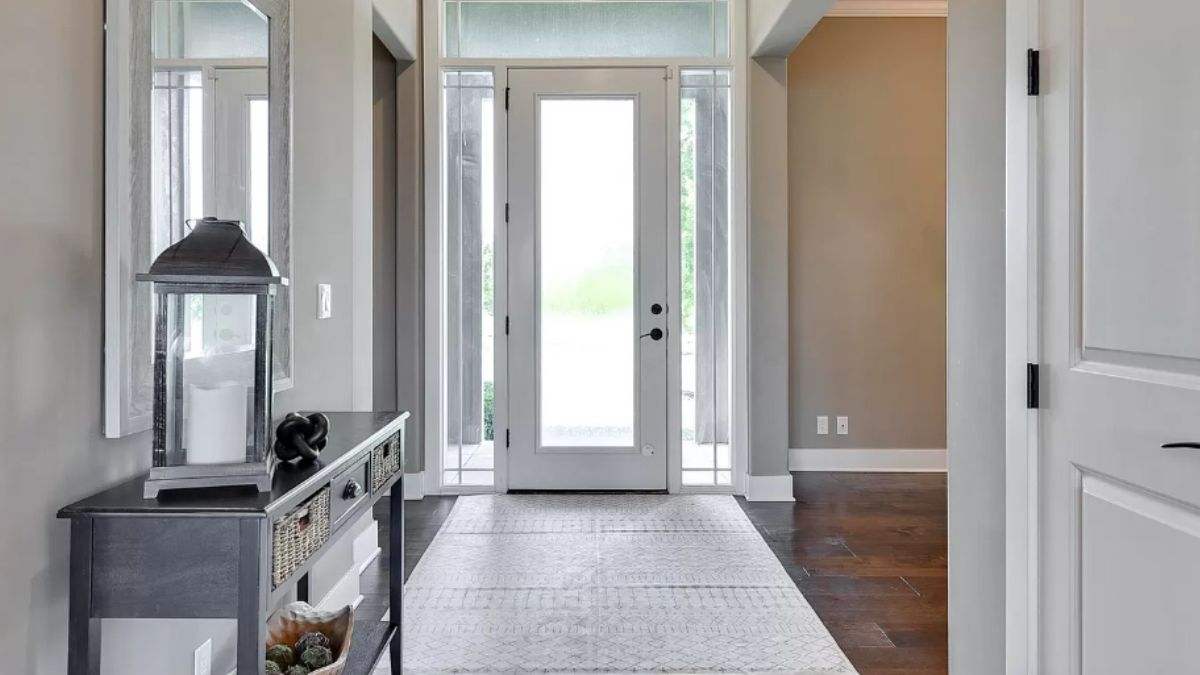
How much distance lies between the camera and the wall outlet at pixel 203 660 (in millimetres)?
1678

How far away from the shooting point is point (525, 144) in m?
4.12

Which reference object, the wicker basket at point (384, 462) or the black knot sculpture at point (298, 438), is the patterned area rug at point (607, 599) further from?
the black knot sculpture at point (298, 438)

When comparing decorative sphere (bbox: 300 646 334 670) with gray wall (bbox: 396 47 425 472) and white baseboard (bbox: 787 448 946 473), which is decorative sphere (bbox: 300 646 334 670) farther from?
white baseboard (bbox: 787 448 946 473)

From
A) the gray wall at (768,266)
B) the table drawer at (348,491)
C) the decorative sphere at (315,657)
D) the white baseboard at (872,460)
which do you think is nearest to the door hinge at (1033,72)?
the table drawer at (348,491)

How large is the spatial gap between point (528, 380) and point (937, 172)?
9.48 ft

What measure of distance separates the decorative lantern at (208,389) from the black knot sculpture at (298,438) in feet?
0.22

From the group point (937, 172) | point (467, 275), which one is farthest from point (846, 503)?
point (467, 275)

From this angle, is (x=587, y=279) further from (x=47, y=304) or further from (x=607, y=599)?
(x=47, y=304)

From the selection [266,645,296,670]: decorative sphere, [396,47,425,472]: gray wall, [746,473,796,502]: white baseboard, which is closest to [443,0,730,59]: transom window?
[396,47,425,472]: gray wall

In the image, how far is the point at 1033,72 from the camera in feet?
5.08

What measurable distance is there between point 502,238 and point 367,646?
2642 millimetres

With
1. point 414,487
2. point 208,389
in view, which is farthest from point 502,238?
point 208,389

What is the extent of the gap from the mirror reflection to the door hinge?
1779mm

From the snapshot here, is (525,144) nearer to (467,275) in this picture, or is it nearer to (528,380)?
(467,275)
